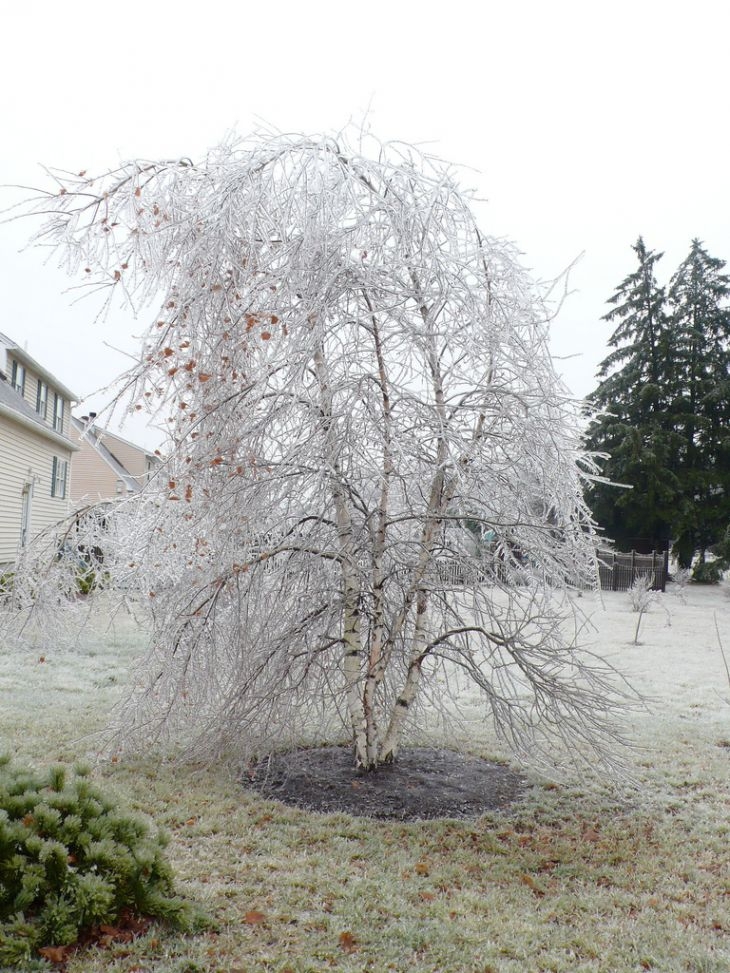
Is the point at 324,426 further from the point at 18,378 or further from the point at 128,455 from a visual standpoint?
the point at 128,455

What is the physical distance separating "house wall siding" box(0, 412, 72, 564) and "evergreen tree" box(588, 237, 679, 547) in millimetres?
16622

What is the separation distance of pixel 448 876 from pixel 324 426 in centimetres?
237

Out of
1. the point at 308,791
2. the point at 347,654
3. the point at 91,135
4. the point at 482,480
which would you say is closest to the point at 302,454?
the point at 482,480

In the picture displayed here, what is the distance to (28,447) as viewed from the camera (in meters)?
18.1

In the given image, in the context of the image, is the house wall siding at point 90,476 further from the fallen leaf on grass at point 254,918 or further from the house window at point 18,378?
the fallen leaf on grass at point 254,918

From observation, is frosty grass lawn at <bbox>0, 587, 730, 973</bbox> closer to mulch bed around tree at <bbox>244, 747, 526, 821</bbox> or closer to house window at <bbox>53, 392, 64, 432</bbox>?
mulch bed around tree at <bbox>244, 747, 526, 821</bbox>

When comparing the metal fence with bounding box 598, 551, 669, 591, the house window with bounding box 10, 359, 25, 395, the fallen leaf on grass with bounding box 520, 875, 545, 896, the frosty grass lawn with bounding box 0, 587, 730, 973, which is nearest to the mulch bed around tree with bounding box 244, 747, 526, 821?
the frosty grass lawn with bounding box 0, 587, 730, 973

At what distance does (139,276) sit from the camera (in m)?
4.74

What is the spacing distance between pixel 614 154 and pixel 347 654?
7792 millimetres

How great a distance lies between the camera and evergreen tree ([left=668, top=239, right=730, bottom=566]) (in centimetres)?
2533

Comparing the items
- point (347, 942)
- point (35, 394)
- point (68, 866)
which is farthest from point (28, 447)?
point (347, 942)

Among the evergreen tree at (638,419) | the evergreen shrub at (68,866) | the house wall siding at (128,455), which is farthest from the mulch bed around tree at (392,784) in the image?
the house wall siding at (128,455)

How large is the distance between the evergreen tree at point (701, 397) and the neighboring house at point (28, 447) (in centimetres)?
1929

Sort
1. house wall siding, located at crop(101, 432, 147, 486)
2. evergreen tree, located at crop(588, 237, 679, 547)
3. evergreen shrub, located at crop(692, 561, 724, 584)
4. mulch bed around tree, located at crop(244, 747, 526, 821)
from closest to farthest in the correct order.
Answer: mulch bed around tree, located at crop(244, 747, 526, 821), evergreen shrub, located at crop(692, 561, 724, 584), evergreen tree, located at crop(588, 237, 679, 547), house wall siding, located at crop(101, 432, 147, 486)
